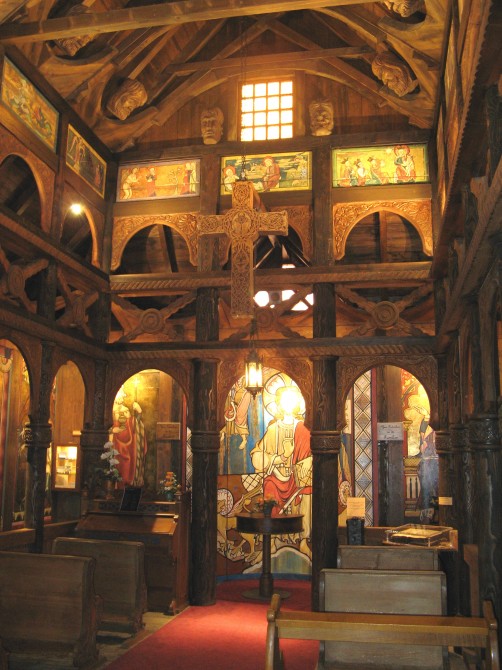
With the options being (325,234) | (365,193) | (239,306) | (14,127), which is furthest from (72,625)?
(365,193)

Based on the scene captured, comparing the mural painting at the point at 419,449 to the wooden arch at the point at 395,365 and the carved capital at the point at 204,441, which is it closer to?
the wooden arch at the point at 395,365

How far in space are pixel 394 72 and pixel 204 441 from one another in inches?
255

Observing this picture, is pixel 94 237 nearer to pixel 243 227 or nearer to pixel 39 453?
pixel 243 227

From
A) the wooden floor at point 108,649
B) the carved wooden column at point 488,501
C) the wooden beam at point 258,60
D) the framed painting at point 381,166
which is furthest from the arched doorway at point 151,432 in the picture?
the carved wooden column at point 488,501

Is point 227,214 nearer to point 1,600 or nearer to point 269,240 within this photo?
point 269,240

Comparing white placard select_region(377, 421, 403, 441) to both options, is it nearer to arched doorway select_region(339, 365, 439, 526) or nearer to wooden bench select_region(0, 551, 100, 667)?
arched doorway select_region(339, 365, 439, 526)

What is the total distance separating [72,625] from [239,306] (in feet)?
14.3

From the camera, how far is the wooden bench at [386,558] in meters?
7.03

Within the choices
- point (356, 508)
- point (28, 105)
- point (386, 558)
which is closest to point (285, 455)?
point (356, 508)

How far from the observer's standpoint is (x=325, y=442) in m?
10.9

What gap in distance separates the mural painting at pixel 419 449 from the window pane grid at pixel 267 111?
18.3ft

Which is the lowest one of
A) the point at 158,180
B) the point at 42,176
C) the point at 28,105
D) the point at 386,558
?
the point at 386,558

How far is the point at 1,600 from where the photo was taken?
7094 millimetres

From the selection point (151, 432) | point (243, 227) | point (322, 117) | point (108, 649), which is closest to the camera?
point (108, 649)
